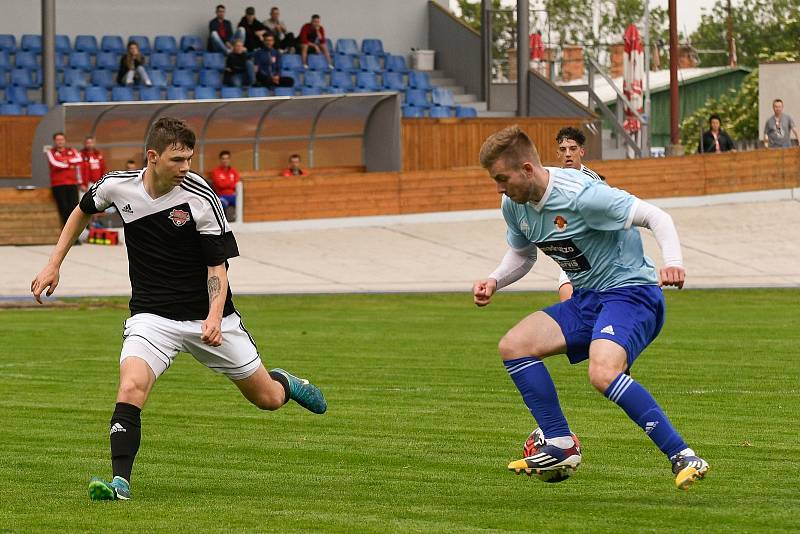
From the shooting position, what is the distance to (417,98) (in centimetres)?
3994

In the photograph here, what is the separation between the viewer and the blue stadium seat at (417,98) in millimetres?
39688

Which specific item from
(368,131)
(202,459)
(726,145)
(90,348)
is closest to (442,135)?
(368,131)

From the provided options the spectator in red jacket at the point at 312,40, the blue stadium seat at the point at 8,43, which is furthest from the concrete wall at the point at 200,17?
the spectator in red jacket at the point at 312,40

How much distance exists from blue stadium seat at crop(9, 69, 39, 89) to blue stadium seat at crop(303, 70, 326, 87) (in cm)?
665

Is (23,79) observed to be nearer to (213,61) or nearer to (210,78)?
(210,78)

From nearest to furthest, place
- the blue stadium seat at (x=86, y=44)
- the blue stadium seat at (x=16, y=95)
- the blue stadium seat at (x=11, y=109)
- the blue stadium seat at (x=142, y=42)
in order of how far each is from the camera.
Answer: the blue stadium seat at (x=11, y=109) < the blue stadium seat at (x=16, y=95) < the blue stadium seat at (x=86, y=44) < the blue stadium seat at (x=142, y=42)

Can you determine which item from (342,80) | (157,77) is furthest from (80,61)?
(342,80)

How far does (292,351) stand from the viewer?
57.8ft

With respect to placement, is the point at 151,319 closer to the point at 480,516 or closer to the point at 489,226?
the point at 480,516

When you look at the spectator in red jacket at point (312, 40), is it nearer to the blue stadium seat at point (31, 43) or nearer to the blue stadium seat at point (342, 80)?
the blue stadium seat at point (342, 80)

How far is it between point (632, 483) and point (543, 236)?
1.44 metres

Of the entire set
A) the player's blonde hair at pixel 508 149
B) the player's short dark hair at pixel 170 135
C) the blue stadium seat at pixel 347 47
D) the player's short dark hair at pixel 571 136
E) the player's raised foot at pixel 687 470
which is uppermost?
the blue stadium seat at pixel 347 47

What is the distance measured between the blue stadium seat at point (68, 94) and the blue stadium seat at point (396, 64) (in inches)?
360

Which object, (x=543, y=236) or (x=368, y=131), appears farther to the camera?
(x=368, y=131)
